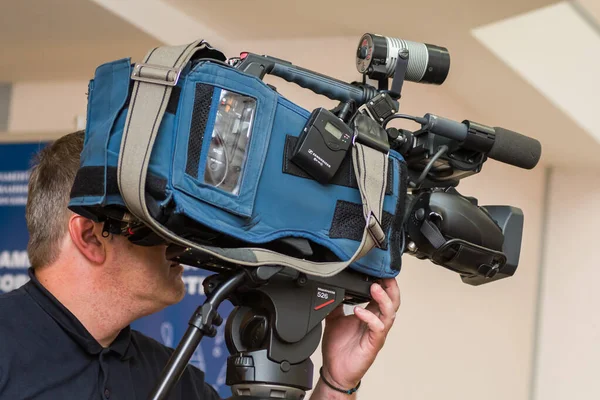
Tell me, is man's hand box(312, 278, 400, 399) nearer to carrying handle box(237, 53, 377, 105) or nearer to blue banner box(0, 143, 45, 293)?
carrying handle box(237, 53, 377, 105)

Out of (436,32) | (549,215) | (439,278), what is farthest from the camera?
(549,215)

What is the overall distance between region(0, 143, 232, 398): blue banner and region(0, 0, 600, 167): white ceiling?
19.6 inches

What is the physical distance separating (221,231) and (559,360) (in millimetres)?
2407

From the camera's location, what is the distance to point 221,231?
101cm

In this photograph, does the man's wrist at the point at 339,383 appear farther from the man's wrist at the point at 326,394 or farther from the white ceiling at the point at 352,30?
the white ceiling at the point at 352,30

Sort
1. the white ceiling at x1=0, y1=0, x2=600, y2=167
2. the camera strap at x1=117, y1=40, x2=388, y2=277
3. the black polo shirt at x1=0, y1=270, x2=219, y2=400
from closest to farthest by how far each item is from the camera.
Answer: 1. the camera strap at x1=117, y1=40, x2=388, y2=277
2. the black polo shirt at x1=0, y1=270, x2=219, y2=400
3. the white ceiling at x1=0, y1=0, x2=600, y2=167

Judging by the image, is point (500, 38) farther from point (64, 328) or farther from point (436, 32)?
point (64, 328)

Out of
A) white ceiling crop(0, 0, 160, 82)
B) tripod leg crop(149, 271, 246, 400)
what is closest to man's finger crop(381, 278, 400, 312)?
tripod leg crop(149, 271, 246, 400)

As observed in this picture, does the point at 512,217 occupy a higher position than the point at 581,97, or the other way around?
the point at 581,97

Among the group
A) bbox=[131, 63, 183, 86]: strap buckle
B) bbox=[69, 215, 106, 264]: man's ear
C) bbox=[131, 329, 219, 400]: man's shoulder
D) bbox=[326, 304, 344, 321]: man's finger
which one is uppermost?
bbox=[131, 63, 183, 86]: strap buckle

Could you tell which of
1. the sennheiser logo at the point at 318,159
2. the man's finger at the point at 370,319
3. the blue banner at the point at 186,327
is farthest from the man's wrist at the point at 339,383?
the blue banner at the point at 186,327

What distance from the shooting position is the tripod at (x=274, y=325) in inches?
43.1

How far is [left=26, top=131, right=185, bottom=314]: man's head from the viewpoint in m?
1.47

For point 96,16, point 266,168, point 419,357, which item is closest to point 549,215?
point 419,357
